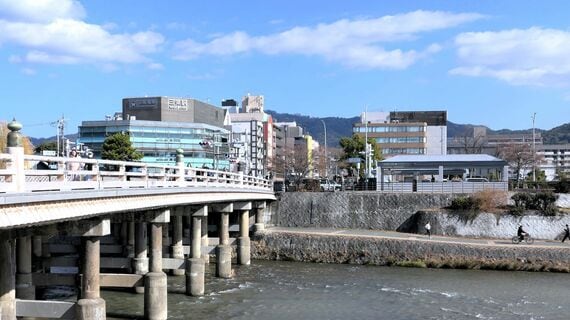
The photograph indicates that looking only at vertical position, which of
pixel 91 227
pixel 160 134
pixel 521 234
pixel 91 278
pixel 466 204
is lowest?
pixel 521 234

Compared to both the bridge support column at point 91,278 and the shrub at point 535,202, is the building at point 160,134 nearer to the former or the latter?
the shrub at point 535,202

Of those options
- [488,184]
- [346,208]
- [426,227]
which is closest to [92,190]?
[426,227]

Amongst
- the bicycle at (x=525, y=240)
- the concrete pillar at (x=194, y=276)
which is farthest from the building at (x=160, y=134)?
the concrete pillar at (x=194, y=276)

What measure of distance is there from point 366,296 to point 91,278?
48.0 feet

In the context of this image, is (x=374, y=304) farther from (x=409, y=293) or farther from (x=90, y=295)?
(x=90, y=295)

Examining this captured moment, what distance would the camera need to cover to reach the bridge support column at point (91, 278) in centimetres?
1620

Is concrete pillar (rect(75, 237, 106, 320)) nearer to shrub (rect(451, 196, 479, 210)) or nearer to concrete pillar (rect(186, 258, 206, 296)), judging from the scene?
concrete pillar (rect(186, 258, 206, 296))

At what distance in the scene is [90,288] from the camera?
16.4 meters

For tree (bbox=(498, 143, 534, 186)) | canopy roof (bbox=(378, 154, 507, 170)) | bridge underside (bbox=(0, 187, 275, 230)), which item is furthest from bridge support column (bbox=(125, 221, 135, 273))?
tree (bbox=(498, 143, 534, 186))

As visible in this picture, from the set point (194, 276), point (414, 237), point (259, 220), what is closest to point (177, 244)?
point (194, 276)

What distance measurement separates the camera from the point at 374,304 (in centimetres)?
2605

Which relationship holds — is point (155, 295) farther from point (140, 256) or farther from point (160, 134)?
point (160, 134)

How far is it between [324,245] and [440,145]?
116984mm

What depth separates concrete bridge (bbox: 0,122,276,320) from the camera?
13.2 meters
